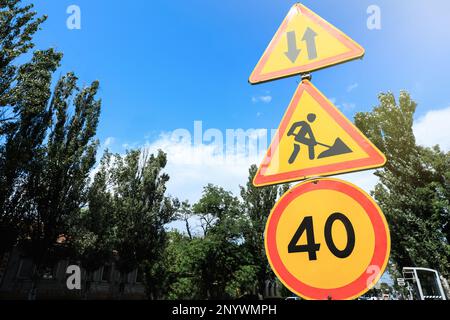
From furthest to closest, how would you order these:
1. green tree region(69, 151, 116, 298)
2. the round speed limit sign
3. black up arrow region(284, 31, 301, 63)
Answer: green tree region(69, 151, 116, 298), black up arrow region(284, 31, 301, 63), the round speed limit sign

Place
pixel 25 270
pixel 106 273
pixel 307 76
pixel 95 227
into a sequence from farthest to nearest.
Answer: pixel 106 273 < pixel 25 270 < pixel 95 227 < pixel 307 76

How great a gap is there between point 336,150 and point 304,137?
0.22 metres

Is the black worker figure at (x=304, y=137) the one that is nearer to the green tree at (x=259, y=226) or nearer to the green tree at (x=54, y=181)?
the green tree at (x=54, y=181)

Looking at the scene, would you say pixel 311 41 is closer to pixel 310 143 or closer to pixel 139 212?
Result: pixel 310 143

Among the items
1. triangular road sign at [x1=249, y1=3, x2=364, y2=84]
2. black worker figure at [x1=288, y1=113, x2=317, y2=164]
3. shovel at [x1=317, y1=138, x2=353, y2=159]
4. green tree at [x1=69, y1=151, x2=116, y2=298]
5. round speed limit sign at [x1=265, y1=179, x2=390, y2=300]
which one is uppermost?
green tree at [x1=69, y1=151, x2=116, y2=298]

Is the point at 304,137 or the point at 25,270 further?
the point at 25,270

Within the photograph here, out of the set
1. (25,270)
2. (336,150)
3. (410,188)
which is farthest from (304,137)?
(25,270)

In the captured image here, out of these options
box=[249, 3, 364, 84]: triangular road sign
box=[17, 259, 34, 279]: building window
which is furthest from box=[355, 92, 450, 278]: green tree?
box=[17, 259, 34, 279]: building window

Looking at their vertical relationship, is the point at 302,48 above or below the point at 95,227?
below

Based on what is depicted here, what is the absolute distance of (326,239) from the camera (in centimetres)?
135

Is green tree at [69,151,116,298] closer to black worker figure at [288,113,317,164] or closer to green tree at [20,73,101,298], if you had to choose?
green tree at [20,73,101,298]

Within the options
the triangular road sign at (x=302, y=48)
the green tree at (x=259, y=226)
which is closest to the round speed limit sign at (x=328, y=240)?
the triangular road sign at (x=302, y=48)

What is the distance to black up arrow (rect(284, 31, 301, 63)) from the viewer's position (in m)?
2.11

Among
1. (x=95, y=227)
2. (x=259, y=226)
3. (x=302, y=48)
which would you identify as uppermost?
(x=259, y=226)
